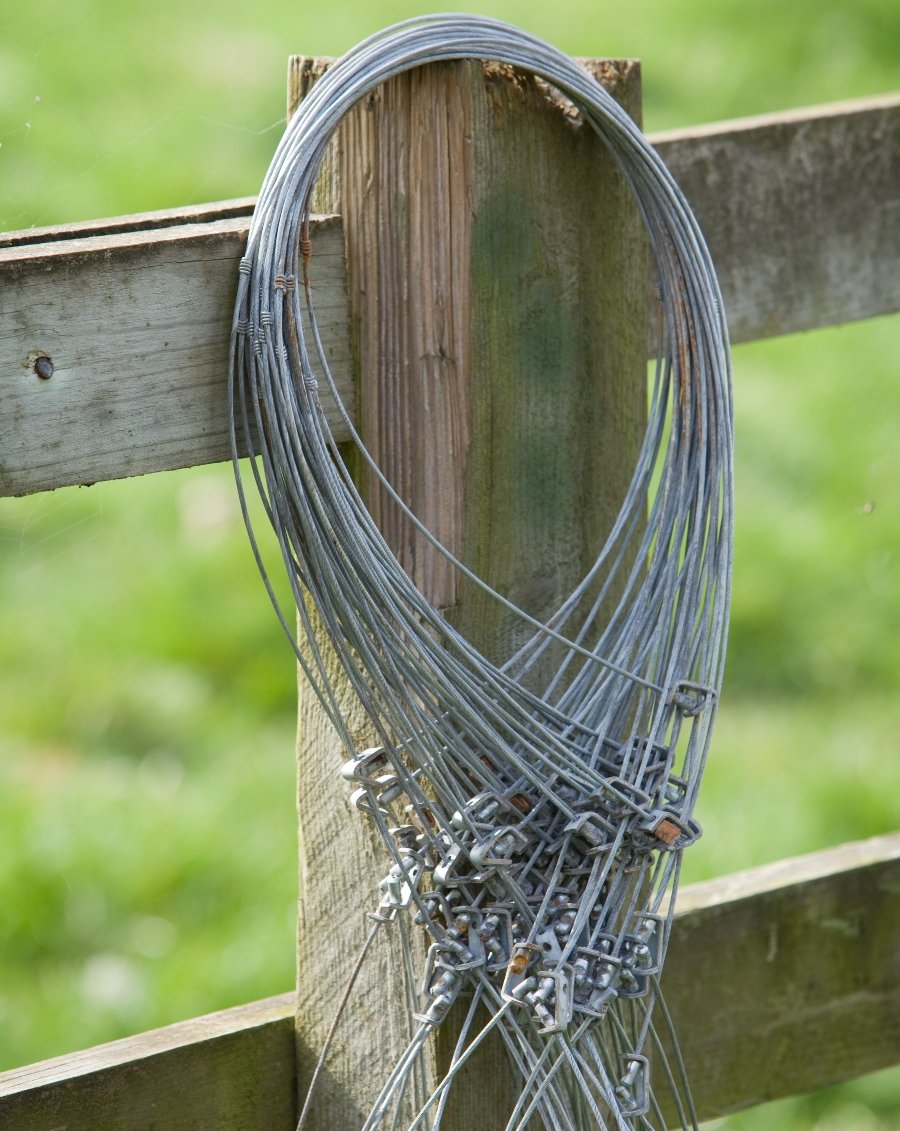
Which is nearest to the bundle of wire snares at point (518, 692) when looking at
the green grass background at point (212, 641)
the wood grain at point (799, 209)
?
the wood grain at point (799, 209)

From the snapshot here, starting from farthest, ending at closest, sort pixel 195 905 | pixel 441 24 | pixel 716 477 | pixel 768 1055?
pixel 195 905 < pixel 768 1055 < pixel 716 477 < pixel 441 24

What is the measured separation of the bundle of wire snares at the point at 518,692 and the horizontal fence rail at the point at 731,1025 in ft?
0.57

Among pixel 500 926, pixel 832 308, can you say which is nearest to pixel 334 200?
pixel 500 926

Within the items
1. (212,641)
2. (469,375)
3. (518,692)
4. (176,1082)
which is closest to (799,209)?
(469,375)

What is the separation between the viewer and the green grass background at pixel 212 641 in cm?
230

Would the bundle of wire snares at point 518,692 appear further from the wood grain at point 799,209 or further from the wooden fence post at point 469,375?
the wood grain at point 799,209

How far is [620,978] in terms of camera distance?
107 centimetres

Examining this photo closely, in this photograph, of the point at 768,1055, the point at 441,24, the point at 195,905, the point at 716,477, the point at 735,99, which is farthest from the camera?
the point at 735,99

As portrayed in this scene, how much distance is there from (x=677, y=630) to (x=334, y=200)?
1.44 ft

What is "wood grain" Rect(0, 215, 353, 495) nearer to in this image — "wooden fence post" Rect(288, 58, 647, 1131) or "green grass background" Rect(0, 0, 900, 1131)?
"wooden fence post" Rect(288, 58, 647, 1131)

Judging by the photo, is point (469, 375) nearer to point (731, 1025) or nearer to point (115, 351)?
point (115, 351)

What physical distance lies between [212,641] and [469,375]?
6.15 feet

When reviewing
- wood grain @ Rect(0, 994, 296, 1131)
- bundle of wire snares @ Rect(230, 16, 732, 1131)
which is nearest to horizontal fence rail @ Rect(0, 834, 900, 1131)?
wood grain @ Rect(0, 994, 296, 1131)

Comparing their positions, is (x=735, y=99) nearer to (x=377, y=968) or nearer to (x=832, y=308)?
(x=832, y=308)
